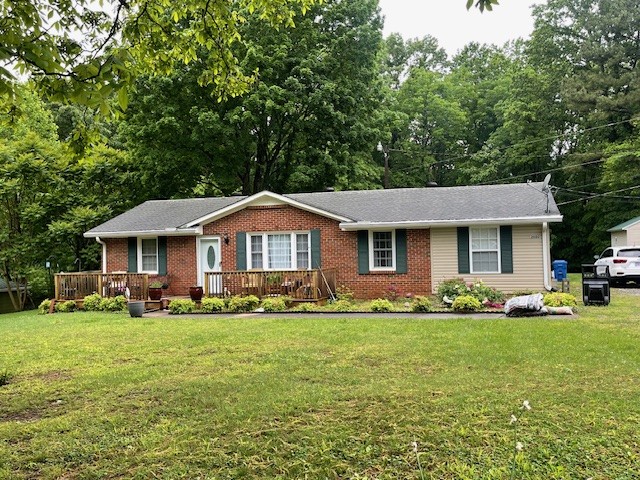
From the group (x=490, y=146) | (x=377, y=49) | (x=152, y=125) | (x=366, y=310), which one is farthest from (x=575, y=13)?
(x=366, y=310)

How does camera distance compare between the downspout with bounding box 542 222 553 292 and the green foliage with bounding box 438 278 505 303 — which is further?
the downspout with bounding box 542 222 553 292

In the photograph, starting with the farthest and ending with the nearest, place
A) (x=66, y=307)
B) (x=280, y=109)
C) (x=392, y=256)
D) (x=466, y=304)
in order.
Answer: (x=280, y=109) → (x=392, y=256) → (x=66, y=307) → (x=466, y=304)

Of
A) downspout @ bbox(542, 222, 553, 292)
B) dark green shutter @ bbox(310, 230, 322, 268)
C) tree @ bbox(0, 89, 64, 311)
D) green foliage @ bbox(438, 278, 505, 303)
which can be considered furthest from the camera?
tree @ bbox(0, 89, 64, 311)

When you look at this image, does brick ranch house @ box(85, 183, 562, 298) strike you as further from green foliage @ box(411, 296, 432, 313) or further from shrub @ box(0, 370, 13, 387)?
shrub @ box(0, 370, 13, 387)

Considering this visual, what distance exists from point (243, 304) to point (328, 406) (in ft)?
30.2

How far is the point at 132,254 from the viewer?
18.1 metres

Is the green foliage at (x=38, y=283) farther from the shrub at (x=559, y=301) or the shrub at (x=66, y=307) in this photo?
the shrub at (x=559, y=301)

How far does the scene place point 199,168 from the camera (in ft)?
86.6

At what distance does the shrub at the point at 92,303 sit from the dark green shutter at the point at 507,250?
40.8 ft

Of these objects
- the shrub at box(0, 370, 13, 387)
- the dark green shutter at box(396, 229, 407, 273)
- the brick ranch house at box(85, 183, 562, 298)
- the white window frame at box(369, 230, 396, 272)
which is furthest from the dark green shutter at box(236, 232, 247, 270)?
the shrub at box(0, 370, 13, 387)

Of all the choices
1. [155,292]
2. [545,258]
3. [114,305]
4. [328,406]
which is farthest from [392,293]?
[328,406]

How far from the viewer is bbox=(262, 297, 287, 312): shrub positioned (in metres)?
13.4

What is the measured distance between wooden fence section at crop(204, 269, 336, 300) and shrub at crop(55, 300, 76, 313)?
4452mm

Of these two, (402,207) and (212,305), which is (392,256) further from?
(212,305)
